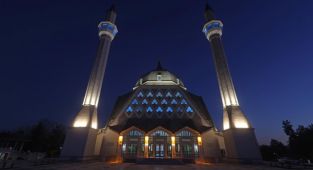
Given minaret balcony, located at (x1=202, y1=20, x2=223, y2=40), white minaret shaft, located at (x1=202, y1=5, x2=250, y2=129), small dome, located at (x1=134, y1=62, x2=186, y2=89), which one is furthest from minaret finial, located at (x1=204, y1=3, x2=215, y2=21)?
small dome, located at (x1=134, y1=62, x2=186, y2=89)

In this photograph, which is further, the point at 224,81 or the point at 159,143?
the point at 224,81

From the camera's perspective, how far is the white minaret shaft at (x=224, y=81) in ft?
76.2

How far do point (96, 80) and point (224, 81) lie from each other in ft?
72.8

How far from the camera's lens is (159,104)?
97.2 feet

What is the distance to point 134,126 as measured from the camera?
25.7 meters

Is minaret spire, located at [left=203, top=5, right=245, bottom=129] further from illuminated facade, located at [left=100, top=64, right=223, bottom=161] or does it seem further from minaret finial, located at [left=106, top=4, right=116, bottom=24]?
minaret finial, located at [left=106, top=4, right=116, bottom=24]

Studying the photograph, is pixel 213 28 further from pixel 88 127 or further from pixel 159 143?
pixel 88 127

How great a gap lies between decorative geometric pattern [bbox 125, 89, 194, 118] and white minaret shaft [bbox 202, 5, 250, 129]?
20.9 feet

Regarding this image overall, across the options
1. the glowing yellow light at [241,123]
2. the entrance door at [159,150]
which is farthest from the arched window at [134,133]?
the glowing yellow light at [241,123]

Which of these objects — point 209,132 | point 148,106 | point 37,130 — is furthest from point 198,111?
point 37,130

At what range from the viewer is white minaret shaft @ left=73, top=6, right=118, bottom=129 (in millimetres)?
23922

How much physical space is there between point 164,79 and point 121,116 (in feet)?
39.3

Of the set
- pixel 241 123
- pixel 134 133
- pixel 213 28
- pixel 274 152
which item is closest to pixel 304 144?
pixel 241 123

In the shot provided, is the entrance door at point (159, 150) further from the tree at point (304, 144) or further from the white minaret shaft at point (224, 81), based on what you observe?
the tree at point (304, 144)
